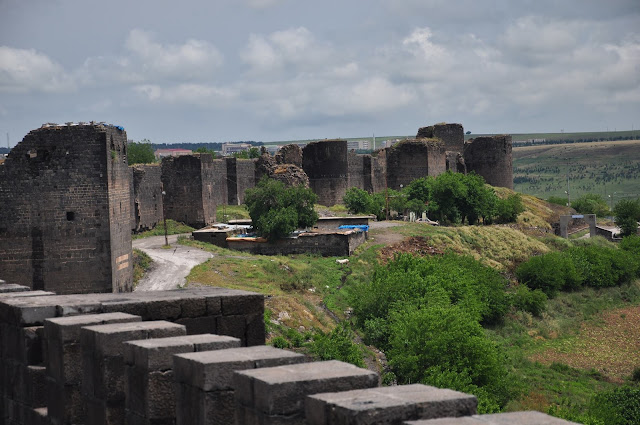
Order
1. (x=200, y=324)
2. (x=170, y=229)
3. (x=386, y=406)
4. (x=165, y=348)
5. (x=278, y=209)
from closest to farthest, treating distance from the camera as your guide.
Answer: (x=386, y=406) < (x=165, y=348) < (x=200, y=324) < (x=278, y=209) < (x=170, y=229)

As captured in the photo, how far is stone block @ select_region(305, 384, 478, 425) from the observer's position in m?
4.18

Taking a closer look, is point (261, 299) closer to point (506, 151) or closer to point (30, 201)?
point (30, 201)

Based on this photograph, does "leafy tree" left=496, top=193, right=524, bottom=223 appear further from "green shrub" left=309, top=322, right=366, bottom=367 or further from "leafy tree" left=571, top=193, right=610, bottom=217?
"green shrub" left=309, top=322, right=366, bottom=367

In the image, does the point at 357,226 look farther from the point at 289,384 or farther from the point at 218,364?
the point at 289,384

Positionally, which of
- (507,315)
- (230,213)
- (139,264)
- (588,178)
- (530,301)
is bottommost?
(507,315)

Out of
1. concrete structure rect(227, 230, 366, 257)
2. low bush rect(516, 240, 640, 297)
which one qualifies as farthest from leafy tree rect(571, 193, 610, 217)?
concrete structure rect(227, 230, 366, 257)

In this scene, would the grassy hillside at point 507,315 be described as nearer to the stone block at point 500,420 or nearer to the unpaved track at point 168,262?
the unpaved track at point 168,262

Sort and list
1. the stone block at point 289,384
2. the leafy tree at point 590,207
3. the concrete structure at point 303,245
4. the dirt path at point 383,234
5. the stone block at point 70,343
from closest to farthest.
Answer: the stone block at point 289,384
the stone block at point 70,343
the concrete structure at point 303,245
the dirt path at point 383,234
the leafy tree at point 590,207

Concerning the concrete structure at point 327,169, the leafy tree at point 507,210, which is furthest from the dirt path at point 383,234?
the leafy tree at point 507,210

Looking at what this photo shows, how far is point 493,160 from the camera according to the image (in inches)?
2825

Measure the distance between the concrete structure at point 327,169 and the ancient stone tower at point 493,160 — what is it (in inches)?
786

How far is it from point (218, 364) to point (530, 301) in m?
34.4

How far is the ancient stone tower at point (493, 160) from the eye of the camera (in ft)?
234

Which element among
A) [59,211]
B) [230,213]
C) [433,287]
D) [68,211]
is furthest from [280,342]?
[230,213]
